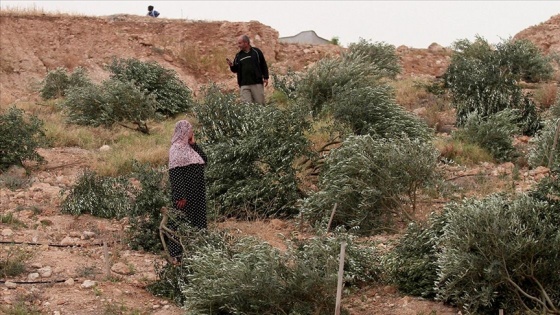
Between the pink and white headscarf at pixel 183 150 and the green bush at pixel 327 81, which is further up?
the green bush at pixel 327 81

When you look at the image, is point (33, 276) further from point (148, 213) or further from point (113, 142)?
point (113, 142)

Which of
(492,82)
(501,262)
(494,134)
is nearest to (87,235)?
(501,262)

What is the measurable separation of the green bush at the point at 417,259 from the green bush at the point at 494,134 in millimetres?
5093

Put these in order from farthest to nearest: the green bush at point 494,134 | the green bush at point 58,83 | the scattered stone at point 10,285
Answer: the green bush at point 58,83 → the green bush at point 494,134 → the scattered stone at point 10,285

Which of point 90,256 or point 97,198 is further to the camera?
point 97,198

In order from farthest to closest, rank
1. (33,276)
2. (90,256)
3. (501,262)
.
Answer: (90,256), (33,276), (501,262)

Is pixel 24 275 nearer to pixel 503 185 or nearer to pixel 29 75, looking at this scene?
pixel 503 185

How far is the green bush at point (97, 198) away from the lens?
10477 mm

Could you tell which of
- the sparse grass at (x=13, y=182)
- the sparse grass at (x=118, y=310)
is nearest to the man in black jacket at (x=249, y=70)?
the sparse grass at (x=13, y=182)

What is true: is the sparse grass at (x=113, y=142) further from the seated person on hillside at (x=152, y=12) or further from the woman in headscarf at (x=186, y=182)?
the seated person on hillside at (x=152, y=12)

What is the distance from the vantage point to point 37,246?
9.04 metres

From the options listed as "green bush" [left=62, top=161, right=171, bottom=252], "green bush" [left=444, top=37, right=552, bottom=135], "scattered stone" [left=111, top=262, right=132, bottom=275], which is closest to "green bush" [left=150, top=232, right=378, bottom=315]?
"scattered stone" [left=111, top=262, right=132, bottom=275]

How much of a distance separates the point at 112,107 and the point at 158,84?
295 cm

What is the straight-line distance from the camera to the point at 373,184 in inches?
380
